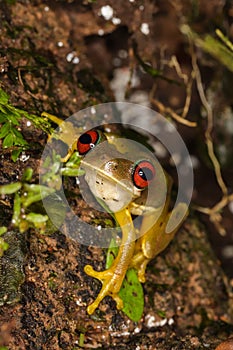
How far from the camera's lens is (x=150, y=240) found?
3.31 metres

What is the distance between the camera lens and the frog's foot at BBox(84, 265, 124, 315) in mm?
3008

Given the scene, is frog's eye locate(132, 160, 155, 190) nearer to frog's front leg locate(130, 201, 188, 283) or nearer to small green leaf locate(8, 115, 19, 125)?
frog's front leg locate(130, 201, 188, 283)

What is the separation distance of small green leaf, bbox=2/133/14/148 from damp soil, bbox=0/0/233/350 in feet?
0.39

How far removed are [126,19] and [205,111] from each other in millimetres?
1074

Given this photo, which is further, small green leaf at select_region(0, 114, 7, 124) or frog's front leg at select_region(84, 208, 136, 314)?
frog's front leg at select_region(84, 208, 136, 314)

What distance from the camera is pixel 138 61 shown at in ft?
13.9

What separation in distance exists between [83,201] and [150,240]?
518mm

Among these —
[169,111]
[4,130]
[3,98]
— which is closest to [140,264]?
[4,130]

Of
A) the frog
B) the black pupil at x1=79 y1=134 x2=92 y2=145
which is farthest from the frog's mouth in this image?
the black pupil at x1=79 y1=134 x2=92 y2=145

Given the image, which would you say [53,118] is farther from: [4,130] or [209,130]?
[209,130]

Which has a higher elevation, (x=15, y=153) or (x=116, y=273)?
(x=15, y=153)

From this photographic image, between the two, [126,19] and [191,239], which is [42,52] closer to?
[126,19]

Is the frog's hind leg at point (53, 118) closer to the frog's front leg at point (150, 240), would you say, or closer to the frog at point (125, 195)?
the frog at point (125, 195)

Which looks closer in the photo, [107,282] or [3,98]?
[3,98]
